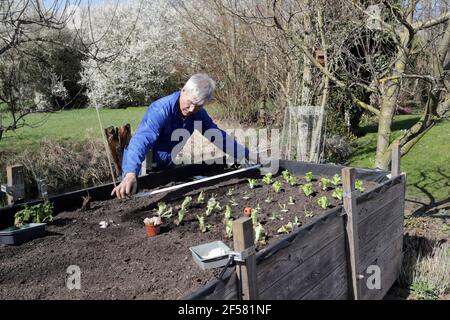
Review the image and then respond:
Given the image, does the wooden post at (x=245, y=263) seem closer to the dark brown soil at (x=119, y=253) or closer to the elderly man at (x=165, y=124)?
the dark brown soil at (x=119, y=253)

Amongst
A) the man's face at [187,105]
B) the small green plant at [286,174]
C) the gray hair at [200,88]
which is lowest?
the small green plant at [286,174]

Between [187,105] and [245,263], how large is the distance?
74.3 inches

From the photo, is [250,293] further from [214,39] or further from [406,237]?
[214,39]

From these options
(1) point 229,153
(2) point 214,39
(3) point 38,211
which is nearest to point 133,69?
(2) point 214,39

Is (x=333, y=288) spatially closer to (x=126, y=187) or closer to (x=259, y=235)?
(x=259, y=235)

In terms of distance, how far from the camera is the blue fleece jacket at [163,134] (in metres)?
3.15

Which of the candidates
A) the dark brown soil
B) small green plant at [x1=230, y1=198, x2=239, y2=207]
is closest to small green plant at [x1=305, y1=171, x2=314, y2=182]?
Result: the dark brown soil

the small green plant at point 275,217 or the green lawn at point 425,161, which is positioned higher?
the small green plant at point 275,217

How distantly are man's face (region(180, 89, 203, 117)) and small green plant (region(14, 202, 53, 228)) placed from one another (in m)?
1.22

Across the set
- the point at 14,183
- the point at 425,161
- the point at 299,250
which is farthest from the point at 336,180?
the point at 425,161

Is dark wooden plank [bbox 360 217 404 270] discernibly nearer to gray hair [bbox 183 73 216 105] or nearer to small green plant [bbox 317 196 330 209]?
small green plant [bbox 317 196 330 209]

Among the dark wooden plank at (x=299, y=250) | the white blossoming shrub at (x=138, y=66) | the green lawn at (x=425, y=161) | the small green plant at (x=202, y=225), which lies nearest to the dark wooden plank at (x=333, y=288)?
the dark wooden plank at (x=299, y=250)

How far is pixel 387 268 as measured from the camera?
11.3ft

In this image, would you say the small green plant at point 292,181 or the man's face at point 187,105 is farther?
the small green plant at point 292,181
